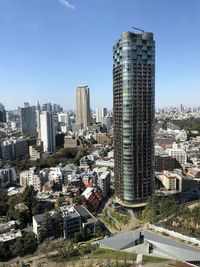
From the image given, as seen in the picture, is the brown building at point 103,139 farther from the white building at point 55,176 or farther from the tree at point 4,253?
the tree at point 4,253

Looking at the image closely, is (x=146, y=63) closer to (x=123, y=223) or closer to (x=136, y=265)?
(x=123, y=223)

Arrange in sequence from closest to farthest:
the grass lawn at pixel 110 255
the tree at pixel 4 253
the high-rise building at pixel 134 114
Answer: the grass lawn at pixel 110 255 → the tree at pixel 4 253 → the high-rise building at pixel 134 114

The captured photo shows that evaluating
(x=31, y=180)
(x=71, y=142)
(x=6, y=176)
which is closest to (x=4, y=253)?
(x=31, y=180)

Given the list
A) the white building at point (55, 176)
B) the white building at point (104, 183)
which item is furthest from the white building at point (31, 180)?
the white building at point (104, 183)

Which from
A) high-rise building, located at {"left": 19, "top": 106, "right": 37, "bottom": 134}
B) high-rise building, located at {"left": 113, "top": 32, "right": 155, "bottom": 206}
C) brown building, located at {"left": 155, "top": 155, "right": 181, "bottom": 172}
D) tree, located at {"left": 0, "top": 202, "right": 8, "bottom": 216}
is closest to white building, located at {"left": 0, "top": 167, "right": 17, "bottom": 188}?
tree, located at {"left": 0, "top": 202, "right": 8, "bottom": 216}

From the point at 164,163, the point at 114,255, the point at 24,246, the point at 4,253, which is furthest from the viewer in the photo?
the point at 164,163

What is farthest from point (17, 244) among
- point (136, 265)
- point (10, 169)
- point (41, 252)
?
point (10, 169)

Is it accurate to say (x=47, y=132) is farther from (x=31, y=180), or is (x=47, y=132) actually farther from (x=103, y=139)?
(x=31, y=180)
